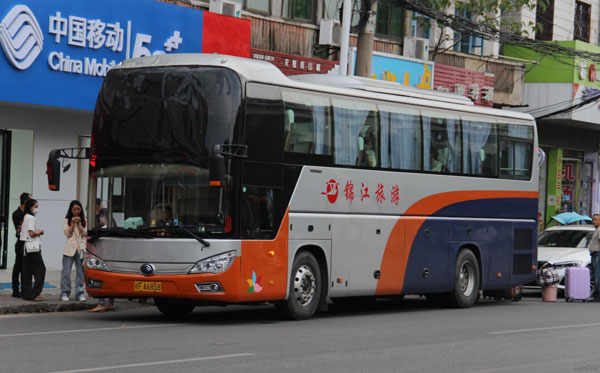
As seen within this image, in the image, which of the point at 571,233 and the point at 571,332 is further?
the point at 571,233

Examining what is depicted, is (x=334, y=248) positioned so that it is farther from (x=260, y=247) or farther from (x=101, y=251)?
(x=101, y=251)

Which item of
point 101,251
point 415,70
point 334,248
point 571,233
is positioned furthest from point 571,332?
point 415,70

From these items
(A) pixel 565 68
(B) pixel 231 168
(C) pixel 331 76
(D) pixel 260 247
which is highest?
(A) pixel 565 68

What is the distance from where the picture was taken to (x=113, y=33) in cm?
2253

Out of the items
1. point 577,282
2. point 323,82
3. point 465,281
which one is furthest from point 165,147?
point 577,282

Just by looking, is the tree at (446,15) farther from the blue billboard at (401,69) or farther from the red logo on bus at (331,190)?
the red logo on bus at (331,190)

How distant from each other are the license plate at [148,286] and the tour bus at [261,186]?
0.06 feet

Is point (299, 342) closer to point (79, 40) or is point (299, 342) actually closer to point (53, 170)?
point (53, 170)

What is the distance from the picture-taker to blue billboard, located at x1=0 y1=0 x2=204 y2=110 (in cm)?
2075

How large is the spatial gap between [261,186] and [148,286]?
81.0 inches

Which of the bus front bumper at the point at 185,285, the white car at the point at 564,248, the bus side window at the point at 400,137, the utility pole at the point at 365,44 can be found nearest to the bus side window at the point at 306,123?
the bus side window at the point at 400,137

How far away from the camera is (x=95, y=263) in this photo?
15.6 metres

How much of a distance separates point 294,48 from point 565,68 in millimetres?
12267

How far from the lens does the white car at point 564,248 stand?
24.2 metres
